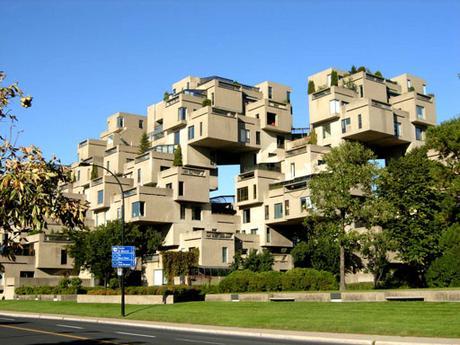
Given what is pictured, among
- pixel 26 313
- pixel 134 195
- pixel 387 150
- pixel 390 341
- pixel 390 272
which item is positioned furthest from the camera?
pixel 387 150

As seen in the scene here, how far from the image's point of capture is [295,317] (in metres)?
27.6

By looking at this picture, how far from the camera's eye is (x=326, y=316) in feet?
88.2

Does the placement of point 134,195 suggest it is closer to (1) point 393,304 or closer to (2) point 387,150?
(2) point 387,150

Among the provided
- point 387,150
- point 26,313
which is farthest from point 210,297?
point 387,150

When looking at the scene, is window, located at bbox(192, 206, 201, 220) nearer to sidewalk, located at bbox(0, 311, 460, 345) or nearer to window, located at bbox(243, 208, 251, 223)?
window, located at bbox(243, 208, 251, 223)

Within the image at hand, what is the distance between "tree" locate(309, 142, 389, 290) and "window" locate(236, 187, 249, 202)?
25.4 m

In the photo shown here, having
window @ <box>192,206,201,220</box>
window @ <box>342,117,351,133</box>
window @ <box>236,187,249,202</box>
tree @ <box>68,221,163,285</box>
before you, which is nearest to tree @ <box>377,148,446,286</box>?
window @ <box>342,117,351,133</box>

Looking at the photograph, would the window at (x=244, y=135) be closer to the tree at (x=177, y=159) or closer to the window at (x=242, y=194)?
the window at (x=242, y=194)

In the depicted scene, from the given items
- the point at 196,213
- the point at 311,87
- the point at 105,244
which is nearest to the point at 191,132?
the point at 196,213

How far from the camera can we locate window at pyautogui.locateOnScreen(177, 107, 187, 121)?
78062mm

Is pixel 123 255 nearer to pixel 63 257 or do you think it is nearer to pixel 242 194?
pixel 242 194

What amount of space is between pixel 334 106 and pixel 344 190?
30.4 meters

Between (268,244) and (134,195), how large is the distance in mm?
16184

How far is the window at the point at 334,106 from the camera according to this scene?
72750 millimetres
